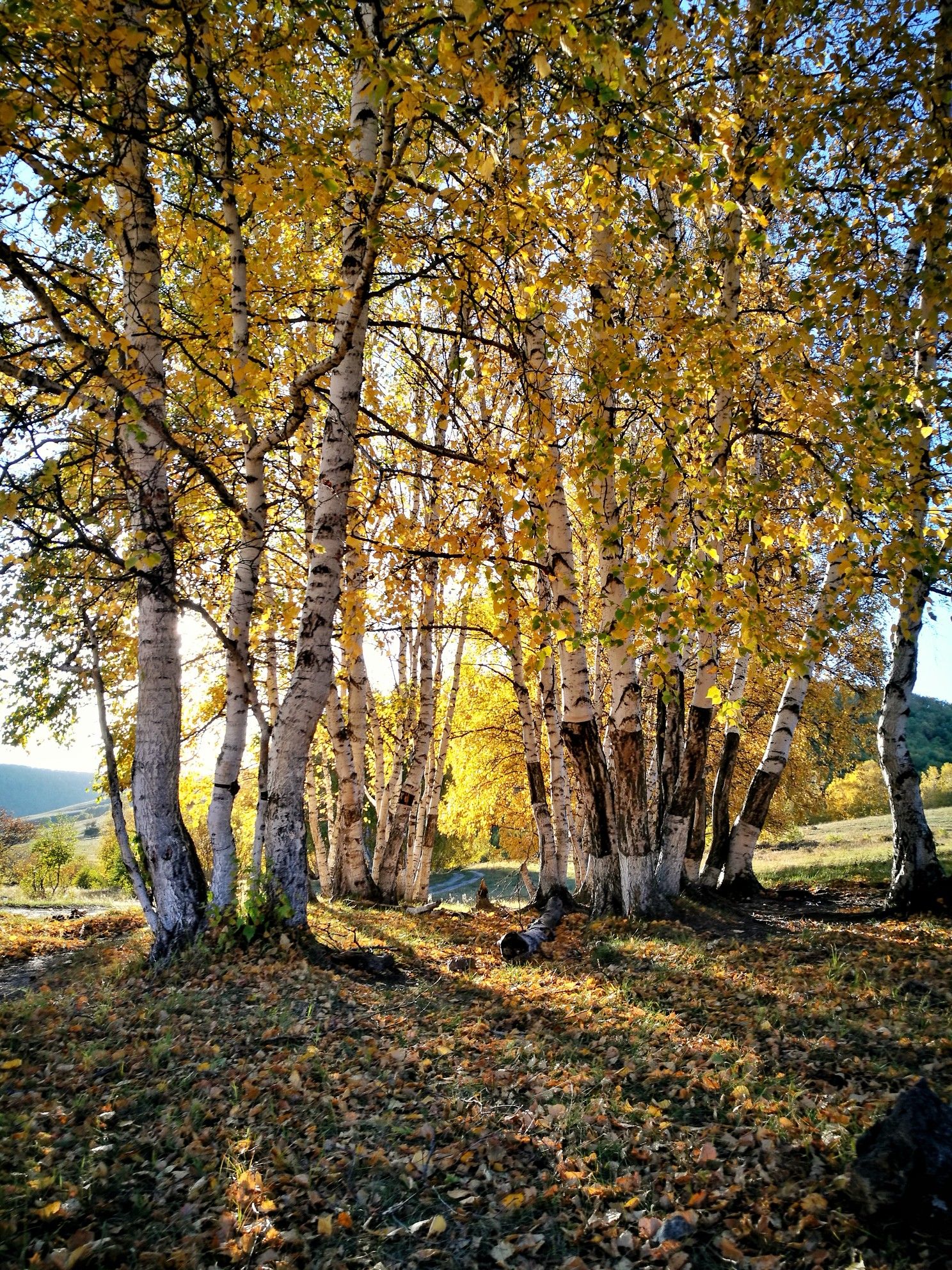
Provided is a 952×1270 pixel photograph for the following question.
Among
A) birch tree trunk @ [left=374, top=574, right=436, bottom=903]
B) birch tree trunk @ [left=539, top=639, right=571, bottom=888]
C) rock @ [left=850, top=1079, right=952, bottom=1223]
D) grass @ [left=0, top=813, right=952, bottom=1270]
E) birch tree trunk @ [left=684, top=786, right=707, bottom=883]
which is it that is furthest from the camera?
birch tree trunk @ [left=374, top=574, right=436, bottom=903]

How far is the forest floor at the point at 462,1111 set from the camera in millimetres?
2857

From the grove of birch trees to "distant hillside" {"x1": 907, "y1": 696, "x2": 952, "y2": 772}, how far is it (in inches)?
4480

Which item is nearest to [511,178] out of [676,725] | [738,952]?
[738,952]

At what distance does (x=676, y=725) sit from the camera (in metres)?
10.5

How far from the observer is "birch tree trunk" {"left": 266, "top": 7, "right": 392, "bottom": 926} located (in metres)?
6.39

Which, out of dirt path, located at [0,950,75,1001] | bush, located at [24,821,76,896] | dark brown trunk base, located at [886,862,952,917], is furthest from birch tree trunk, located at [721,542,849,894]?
bush, located at [24,821,76,896]

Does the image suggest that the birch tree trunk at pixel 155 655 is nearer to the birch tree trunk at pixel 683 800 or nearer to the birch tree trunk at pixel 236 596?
the birch tree trunk at pixel 236 596

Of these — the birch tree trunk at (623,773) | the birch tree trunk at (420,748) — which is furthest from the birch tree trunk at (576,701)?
the birch tree trunk at (420,748)

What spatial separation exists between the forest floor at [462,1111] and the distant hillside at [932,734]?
A: 4549 inches

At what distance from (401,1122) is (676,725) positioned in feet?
25.1

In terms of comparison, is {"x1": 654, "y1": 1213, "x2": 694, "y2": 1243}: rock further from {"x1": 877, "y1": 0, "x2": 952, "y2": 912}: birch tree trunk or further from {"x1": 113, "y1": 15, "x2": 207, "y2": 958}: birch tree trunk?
{"x1": 877, "y1": 0, "x2": 952, "y2": 912}: birch tree trunk

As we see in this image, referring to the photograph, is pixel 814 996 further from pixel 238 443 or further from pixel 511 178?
pixel 238 443

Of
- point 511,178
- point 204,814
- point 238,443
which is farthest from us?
point 204,814

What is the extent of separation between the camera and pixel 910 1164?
9.01ft
